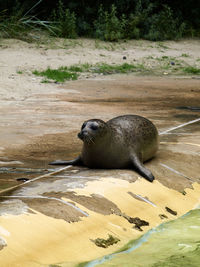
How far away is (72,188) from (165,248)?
91 cm

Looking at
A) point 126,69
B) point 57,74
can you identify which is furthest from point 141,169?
point 126,69

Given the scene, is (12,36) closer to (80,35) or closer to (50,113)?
(80,35)

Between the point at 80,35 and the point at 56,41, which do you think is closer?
the point at 56,41

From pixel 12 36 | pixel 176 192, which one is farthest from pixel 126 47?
pixel 176 192

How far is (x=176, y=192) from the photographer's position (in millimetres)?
5281

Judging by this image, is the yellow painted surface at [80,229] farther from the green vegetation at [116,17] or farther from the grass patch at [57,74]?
the green vegetation at [116,17]

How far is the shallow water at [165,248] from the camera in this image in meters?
3.95

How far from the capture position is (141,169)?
17.2ft

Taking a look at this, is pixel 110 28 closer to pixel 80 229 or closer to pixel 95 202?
pixel 95 202

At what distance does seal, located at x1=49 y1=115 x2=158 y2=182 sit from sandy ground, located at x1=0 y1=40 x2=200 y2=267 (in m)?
0.10

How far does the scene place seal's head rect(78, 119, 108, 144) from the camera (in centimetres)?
502

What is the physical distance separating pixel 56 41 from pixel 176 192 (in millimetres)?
13088

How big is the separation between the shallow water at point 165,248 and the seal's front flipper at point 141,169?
0.49 metres

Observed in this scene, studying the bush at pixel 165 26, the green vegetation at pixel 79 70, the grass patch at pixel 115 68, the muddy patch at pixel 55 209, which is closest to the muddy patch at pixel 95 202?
the muddy patch at pixel 55 209
